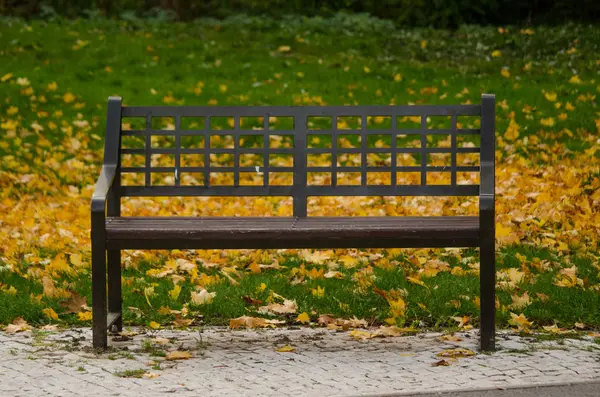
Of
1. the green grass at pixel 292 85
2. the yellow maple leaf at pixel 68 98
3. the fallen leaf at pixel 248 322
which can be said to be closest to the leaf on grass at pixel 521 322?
the green grass at pixel 292 85

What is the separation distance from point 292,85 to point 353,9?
969 centimetres

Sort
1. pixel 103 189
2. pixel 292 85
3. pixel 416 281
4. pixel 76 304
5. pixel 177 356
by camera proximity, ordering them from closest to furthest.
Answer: pixel 177 356
pixel 103 189
pixel 76 304
pixel 416 281
pixel 292 85

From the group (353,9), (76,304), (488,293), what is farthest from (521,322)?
(353,9)

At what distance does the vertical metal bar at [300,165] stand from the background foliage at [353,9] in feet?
50.7

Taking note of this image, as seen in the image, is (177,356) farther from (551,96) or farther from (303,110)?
(551,96)

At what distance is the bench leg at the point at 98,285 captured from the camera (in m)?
5.00

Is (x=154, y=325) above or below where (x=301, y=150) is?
below

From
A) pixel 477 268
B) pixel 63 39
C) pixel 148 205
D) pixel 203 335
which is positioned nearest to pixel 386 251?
pixel 477 268

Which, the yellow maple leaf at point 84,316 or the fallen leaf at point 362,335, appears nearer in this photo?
the fallen leaf at point 362,335

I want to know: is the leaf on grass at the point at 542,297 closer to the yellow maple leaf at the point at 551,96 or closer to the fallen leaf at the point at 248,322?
the fallen leaf at the point at 248,322

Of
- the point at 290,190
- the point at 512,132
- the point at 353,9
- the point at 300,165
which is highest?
the point at 353,9

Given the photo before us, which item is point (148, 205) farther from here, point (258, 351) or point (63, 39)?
point (63, 39)

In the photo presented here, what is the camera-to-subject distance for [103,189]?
514 cm

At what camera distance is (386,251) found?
724 centimetres
